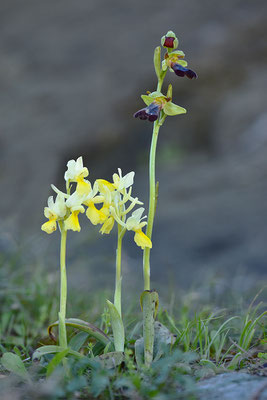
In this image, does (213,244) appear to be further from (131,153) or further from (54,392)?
(54,392)

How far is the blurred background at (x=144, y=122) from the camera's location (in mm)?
4930

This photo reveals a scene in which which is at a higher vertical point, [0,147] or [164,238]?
[0,147]

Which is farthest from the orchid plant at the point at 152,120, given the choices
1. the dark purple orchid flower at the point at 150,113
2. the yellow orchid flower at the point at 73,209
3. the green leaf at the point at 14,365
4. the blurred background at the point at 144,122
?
the blurred background at the point at 144,122

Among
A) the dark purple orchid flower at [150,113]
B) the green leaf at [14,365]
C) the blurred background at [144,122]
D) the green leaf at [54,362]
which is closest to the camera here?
the green leaf at [54,362]

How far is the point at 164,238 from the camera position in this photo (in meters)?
4.93

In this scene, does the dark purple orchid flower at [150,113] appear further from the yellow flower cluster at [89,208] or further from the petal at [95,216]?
the petal at [95,216]

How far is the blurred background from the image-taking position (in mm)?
4930

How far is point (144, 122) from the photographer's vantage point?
19.9 feet

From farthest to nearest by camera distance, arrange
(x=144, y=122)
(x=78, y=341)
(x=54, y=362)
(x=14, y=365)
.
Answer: (x=144, y=122), (x=78, y=341), (x=14, y=365), (x=54, y=362)

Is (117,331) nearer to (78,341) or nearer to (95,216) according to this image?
(78,341)

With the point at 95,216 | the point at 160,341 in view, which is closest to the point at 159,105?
the point at 95,216

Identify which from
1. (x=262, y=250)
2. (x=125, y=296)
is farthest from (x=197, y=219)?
(x=125, y=296)

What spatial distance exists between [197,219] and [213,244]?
39cm

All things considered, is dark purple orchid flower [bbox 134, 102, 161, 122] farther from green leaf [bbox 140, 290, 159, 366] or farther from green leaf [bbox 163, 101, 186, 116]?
green leaf [bbox 140, 290, 159, 366]
